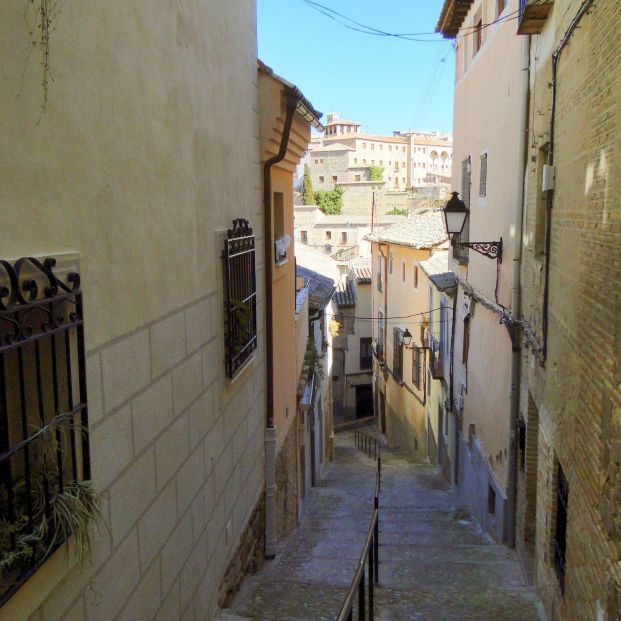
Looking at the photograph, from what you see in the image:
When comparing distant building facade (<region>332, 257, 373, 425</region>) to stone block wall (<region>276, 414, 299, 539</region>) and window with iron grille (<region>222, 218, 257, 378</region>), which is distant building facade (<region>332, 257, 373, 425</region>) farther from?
window with iron grille (<region>222, 218, 257, 378</region>)

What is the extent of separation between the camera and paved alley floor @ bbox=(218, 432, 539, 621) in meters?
6.32

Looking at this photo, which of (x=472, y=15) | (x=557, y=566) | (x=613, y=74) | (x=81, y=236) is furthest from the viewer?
(x=472, y=15)

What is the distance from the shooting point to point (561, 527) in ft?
19.2

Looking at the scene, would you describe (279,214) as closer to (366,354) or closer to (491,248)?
(491,248)

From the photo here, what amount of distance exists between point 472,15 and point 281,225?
22.4 feet

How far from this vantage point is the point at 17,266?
7.73ft

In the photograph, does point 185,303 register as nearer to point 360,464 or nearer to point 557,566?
point 557,566

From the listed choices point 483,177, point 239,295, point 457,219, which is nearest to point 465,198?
point 483,177

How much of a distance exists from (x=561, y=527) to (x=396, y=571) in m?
2.74

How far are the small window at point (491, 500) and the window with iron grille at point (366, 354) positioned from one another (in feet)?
78.7

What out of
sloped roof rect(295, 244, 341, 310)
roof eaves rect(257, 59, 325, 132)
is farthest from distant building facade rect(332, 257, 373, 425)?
roof eaves rect(257, 59, 325, 132)

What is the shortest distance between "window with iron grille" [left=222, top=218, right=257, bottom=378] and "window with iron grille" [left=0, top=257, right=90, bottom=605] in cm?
279

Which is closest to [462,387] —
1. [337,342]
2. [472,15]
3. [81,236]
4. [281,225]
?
[281,225]

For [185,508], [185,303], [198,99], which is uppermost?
[198,99]
